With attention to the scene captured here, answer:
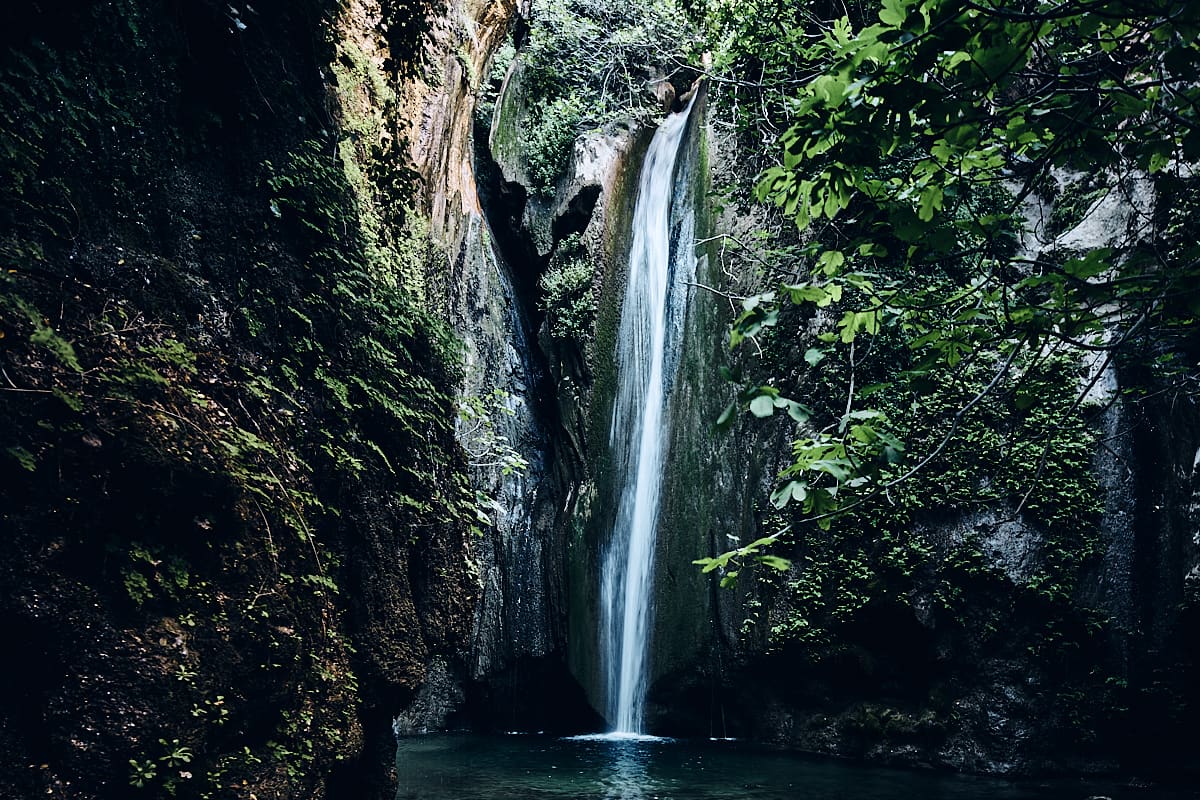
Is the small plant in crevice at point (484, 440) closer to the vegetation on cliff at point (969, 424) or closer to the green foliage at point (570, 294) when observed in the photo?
the green foliage at point (570, 294)

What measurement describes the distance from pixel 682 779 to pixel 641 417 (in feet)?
20.0

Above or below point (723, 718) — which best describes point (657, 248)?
above

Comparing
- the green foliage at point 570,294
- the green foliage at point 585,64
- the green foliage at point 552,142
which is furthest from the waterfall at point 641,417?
the green foliage at point 552,142

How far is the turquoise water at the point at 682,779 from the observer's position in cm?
709

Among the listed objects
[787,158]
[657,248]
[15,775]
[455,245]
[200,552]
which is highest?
[657,248]

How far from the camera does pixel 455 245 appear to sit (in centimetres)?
955

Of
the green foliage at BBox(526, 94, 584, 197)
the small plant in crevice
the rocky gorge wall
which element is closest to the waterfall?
the green foliage at BBox(526, 94, 584, 197)

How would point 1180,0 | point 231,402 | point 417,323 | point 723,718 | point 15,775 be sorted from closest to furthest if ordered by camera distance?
1. point 1180,0
2. point 15,775
3. point 231,402
4. point 417,323
5. point 723,718

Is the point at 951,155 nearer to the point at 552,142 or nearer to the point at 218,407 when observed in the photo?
the point at 218,407

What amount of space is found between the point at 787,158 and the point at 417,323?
340cm

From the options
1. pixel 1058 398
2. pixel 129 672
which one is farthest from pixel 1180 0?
pixel 1058 398

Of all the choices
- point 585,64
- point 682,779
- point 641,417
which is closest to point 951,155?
point 682,779

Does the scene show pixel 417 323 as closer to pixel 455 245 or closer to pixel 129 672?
pixel 129 672

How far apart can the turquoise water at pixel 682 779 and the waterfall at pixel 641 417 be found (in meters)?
1.60
